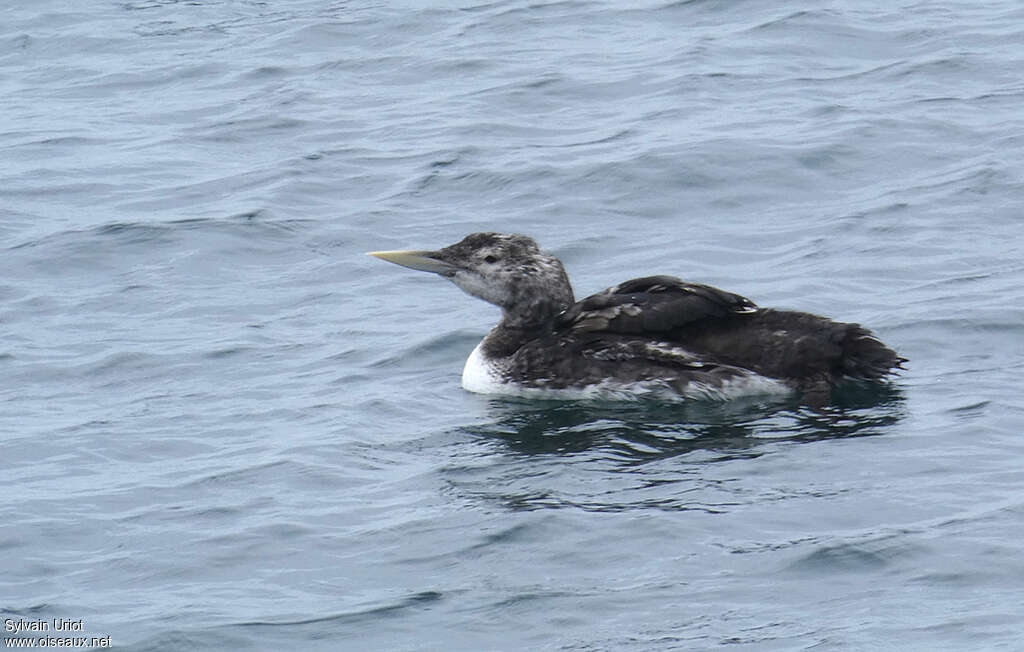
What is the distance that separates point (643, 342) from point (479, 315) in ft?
6.65

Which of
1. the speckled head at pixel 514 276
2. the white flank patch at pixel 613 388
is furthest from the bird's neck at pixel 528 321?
the white flank patch at pixel 613 388

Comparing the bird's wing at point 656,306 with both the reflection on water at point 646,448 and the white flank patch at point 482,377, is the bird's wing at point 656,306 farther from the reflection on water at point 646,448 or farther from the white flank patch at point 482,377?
the white flank patch at point 482,377

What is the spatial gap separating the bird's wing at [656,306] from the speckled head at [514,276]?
49cm

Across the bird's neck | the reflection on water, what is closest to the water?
the reflection on water

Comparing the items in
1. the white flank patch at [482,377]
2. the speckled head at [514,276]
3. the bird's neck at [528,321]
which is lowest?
the white flank patch at [482,377]

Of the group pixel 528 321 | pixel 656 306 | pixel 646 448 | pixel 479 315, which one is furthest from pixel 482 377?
pixel 479 315

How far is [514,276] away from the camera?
33.6 feet

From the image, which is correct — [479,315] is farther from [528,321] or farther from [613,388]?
[613,388]

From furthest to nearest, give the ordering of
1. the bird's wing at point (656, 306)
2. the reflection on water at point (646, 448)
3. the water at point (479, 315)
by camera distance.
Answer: the bird's wing at point (656, 306) < the reflection on water at point (646, 448) < the water at point (479, 315)

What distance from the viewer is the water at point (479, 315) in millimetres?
6977

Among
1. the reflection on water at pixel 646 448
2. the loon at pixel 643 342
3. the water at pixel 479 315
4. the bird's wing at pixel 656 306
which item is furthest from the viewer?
the bird's wing at pixel 656 306

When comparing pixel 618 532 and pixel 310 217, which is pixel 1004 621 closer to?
pixel 618 532

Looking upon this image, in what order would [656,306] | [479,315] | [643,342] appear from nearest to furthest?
1. [656,306]
2. [643,342]
3. [479,315]

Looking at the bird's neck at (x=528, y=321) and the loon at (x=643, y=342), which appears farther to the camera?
the bird's neck at (x=528, y=321)
